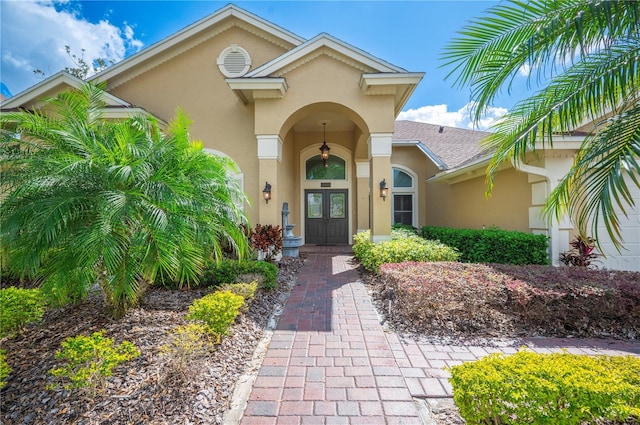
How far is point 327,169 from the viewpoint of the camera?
39.5 feet

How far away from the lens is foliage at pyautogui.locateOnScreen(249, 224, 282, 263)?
23.9ft

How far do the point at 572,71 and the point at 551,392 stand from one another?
3.51m

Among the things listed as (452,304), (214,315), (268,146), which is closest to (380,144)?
(268,146)

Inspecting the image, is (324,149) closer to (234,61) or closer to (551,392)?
(234,61)

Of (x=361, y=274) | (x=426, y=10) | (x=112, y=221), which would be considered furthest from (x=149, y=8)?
(x=361, y=274)

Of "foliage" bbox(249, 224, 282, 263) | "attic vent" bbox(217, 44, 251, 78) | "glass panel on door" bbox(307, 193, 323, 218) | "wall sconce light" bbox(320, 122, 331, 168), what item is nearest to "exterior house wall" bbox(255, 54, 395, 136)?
"attic vent" bbox(217, 44, 251, 78)

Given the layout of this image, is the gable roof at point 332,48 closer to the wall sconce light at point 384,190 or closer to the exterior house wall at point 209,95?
the exterior house wall at point 209,95

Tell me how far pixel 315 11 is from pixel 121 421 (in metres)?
9.30

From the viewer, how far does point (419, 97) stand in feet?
27.0

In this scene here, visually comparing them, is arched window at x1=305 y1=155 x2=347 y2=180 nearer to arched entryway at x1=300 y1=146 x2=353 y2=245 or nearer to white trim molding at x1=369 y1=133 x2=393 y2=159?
arched entryway at x1=300 y1=146 x2=353 y2=245

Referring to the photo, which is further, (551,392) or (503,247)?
(503,247)

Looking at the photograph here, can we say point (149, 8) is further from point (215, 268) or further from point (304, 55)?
point (215, 268)

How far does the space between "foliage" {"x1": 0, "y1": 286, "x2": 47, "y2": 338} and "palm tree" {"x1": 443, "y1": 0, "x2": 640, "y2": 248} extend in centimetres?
614

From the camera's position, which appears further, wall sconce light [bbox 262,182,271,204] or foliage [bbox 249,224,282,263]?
wall sconce light [bbox 262,182,271,204]
